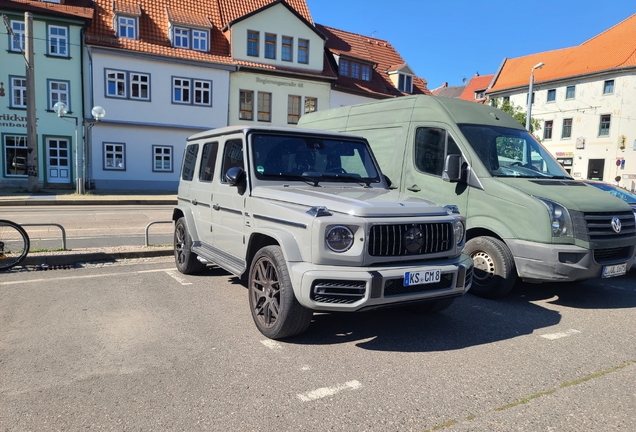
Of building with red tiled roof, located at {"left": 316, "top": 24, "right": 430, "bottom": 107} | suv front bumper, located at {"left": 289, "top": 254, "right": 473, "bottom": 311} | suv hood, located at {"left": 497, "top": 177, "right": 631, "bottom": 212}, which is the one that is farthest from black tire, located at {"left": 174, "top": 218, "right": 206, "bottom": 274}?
building with red tiled roof, located at {"left": 316, "top": 24, "right": 430, "bottom": 107}

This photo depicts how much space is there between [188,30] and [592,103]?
36217mm

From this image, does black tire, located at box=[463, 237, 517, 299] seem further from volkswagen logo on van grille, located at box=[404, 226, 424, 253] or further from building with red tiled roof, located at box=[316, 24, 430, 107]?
building with red tiled roof, located at box=[316, 24, 430, 107]

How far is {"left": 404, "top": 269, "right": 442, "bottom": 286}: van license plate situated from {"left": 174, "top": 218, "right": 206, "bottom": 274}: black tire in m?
3.62

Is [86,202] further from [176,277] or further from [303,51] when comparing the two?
[303,51]

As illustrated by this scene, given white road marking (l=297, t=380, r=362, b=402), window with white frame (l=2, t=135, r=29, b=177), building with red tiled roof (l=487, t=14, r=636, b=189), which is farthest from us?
building with red tiled roof (l=487, t=14, r=636, b=189)

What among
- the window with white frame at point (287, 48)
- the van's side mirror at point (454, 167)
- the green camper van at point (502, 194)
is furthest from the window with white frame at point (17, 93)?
the van's side mirror at point (454, 167)

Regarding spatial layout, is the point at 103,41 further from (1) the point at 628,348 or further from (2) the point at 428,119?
(1) the point at 628,348

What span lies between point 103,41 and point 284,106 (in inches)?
410

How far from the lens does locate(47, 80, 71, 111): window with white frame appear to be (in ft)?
83.2

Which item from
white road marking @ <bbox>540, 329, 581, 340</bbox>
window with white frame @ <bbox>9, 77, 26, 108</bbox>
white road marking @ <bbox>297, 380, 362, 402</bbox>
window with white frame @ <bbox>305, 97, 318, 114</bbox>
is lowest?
white road marking @ <bbox>297, 380, 362, 402</bbox>

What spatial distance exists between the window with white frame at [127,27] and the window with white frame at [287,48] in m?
8.33

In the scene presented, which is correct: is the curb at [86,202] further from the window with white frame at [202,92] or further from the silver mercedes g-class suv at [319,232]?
the silver mercedes g-class suv at [319,232]

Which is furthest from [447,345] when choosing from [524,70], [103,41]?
[524,70]

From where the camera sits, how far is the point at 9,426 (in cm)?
304
